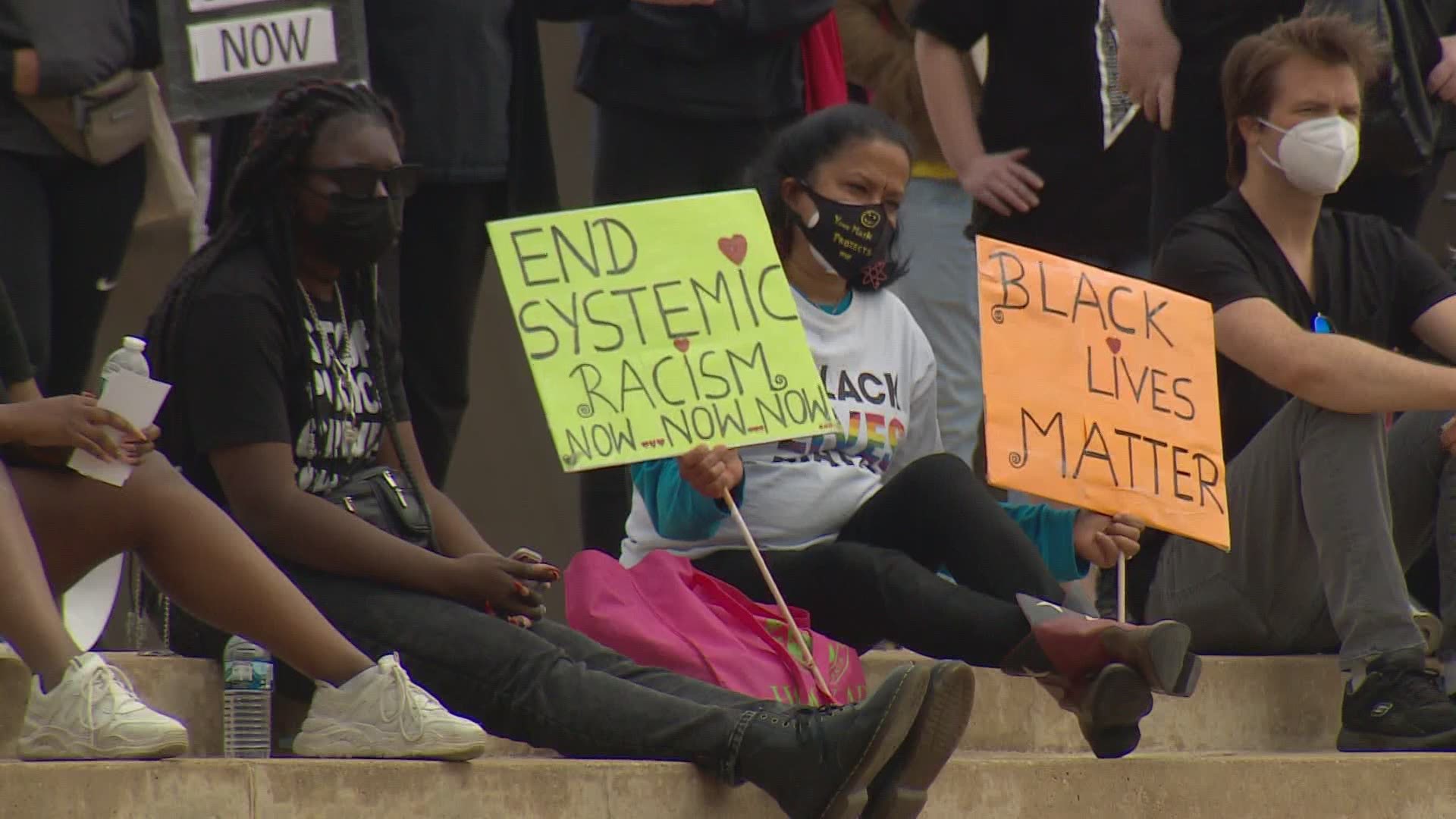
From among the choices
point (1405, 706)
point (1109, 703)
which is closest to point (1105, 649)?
point (1109, 703)

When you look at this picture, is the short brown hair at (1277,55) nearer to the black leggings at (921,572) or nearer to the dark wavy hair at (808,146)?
the dark wavy hair at (808,146)

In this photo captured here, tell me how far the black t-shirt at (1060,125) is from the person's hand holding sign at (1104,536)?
4.29 feet

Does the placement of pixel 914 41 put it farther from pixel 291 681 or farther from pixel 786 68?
pixel 291 681

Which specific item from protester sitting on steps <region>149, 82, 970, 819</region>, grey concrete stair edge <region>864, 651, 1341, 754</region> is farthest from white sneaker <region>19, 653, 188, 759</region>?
grey concrete stair edge <region>864, 651, 1341, 754</region>

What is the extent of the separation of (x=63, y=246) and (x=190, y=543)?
4.48 feet

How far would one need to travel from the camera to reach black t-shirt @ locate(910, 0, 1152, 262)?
5.73m

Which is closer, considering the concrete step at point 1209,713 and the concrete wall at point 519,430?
the concrete step at point 1209,713

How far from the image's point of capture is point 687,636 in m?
4.14

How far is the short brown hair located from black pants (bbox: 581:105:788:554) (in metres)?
1.04

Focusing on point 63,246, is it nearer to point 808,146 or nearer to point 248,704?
point 248,704

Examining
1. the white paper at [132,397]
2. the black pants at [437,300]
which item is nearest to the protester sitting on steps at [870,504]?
the black pants at [437,300]

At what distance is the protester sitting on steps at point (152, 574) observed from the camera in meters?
3.47

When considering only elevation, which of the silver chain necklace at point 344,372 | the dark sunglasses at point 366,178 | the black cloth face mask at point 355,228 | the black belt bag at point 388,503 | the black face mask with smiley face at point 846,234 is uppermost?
the dark sunglasses at point 366,178

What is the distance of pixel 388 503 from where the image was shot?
4.14 metres
